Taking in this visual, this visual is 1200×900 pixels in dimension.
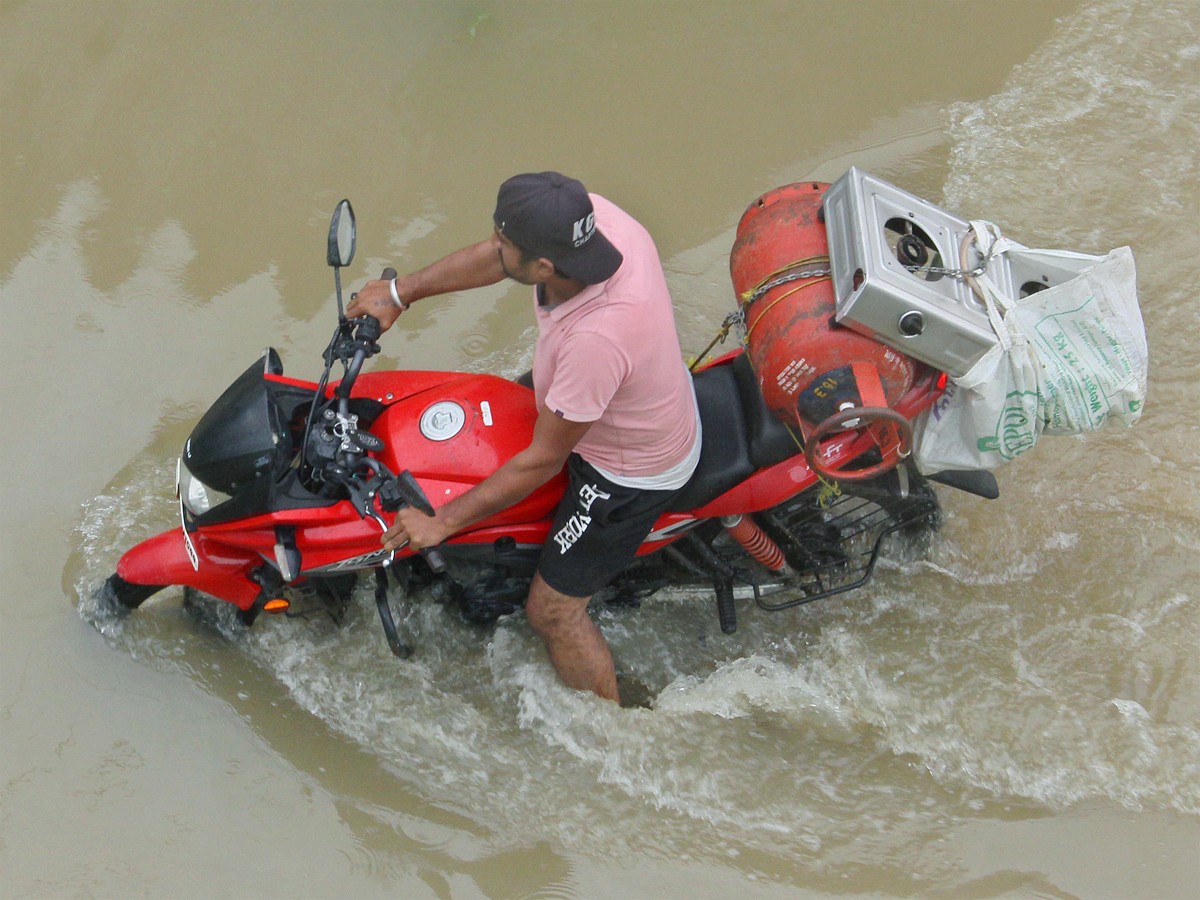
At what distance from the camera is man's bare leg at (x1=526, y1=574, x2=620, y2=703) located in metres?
2.86

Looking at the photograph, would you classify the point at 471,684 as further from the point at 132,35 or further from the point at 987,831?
the point at 132,35

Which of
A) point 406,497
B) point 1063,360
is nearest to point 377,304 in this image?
point 406,497

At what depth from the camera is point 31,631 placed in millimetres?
3287

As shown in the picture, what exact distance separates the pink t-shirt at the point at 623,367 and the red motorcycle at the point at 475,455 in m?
0.23

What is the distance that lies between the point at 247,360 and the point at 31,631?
4.52 feet

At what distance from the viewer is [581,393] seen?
2.21m

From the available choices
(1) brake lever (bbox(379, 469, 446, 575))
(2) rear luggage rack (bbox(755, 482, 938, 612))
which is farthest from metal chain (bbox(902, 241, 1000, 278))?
(1) brake lever (bbox(379, 469, 446, 575))

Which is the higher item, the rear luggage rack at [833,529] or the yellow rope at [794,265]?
the yellow rope at [794,265]

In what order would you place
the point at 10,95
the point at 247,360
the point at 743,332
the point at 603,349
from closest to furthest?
the point at 603,349
the point at 743,332
the point at 247,360
the point at 10,95

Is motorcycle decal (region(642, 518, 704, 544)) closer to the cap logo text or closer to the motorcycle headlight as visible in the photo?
the cap logo text

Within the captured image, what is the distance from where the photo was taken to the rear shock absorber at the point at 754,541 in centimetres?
297

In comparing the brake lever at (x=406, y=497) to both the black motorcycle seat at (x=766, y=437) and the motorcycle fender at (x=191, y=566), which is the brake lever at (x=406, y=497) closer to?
the motorcycle fender at (x=191, y=566)

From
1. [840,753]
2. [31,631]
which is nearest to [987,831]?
[840,753]

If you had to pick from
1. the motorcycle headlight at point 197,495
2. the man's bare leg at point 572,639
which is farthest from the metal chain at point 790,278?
the motorcycle headlight at point 197,495
